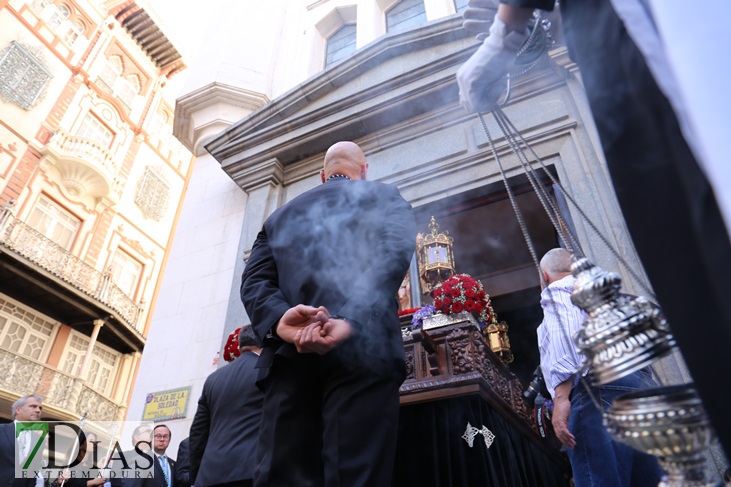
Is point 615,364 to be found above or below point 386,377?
below

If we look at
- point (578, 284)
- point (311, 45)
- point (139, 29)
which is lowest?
point (578, 284)

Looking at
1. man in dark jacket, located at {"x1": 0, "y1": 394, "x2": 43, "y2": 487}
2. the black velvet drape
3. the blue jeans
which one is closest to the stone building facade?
man in dark jacket, located at {"x1": 0, "y1": 394, "x2": 43, "y2": 487}

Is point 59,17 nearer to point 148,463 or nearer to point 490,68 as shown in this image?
point 148,463

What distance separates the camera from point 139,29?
2098 cm

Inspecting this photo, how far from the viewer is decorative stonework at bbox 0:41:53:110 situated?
1481cm

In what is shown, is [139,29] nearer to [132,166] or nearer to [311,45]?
[132,166]

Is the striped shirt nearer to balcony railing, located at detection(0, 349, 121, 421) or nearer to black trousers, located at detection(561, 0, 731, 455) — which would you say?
black trousers, located at detection(561, 0, 731, 455)

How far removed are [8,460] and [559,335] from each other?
4.71 m

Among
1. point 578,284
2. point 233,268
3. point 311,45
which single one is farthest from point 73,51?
point 578,284

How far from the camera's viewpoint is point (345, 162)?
7.58 feet

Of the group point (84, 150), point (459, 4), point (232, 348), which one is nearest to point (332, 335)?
point (232, 348)

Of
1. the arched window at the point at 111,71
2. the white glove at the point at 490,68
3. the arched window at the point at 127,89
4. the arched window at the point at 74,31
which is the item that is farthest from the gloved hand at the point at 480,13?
the arched window at the point at 127,89

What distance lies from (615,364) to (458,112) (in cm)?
484

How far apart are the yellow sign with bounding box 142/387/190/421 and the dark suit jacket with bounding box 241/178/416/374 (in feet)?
12.3
